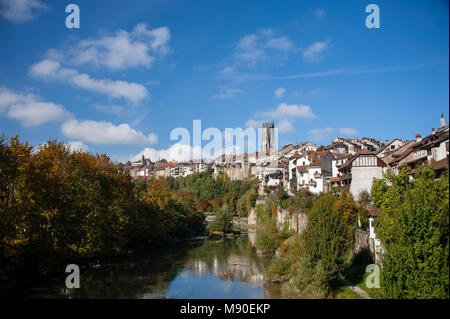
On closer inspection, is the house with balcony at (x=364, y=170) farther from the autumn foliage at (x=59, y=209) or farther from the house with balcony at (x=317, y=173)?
the autumn foliage at (x=59, y=209)

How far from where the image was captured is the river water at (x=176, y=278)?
780 inches

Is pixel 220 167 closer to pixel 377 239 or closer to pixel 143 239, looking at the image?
pixel 143 239

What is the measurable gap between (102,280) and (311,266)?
1355cm

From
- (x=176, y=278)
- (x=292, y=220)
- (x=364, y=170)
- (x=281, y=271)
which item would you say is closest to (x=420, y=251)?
(x=281, y=271)

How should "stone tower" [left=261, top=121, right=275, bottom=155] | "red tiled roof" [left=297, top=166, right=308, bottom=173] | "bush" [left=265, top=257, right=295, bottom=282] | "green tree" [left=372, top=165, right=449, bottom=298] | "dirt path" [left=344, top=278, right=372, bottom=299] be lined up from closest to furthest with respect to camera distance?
"green tree" [left=372, top=165, right=449, bottom=298], "dirt path" [left=344, top=278, right=372, bottom=299], "bush" [left=265, top=257, right=295, bottom=282], "red tiled roof" [left=297, top=166, right=308, bottom=173], "stone tower" [left=261, top=121, right=275, bottom=155]

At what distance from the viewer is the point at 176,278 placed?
79.0 feet

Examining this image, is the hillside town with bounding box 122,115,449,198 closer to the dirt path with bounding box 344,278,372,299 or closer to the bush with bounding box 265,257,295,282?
the dirt path with bounding box 344,278,372,299

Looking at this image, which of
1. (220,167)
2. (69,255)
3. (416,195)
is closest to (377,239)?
(416,195)

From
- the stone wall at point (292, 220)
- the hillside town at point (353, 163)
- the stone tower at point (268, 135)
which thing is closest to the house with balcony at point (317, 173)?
the hillside town at point (353, 163)

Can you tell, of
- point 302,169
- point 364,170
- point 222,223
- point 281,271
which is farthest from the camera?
point 222,223

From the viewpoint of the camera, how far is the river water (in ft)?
65.0

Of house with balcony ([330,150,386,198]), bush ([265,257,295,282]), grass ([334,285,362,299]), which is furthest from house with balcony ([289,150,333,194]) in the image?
grass ([334,285,362,299])

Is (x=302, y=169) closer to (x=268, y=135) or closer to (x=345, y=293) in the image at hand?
(x=345, y=293)
